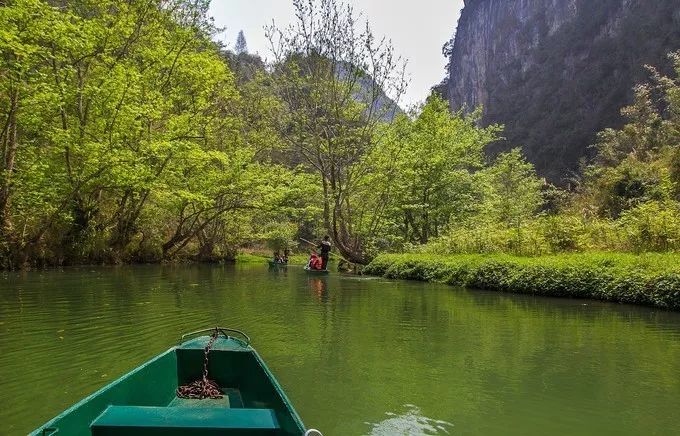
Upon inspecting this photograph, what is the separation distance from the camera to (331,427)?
4797 millimetres

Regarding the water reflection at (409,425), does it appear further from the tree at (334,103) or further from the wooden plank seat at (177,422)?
the tree at (334,103)

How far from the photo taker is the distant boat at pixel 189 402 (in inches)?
122

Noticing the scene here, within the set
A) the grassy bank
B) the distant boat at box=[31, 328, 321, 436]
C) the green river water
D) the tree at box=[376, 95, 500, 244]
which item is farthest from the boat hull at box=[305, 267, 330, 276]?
the distant boat at box=[31, 328, 321, 436]

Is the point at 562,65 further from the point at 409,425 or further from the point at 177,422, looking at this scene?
the point at 177,422

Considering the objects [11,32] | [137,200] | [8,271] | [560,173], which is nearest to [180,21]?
[137,200]

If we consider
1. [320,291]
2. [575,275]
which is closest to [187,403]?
[320,291]

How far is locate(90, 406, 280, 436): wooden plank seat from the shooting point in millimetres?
3078

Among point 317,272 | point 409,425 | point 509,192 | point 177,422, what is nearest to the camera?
point 177,422

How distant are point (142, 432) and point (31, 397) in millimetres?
3063

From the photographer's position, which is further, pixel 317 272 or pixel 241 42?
pixel 241 42

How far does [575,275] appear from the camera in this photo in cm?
1446

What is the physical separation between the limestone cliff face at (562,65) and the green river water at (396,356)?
45.0 metres

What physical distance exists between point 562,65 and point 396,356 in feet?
248

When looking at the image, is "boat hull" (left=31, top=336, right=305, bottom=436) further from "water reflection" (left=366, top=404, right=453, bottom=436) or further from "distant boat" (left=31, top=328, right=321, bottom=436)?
"water reflection" (left=366, top=404, right=453, bottom=436)
